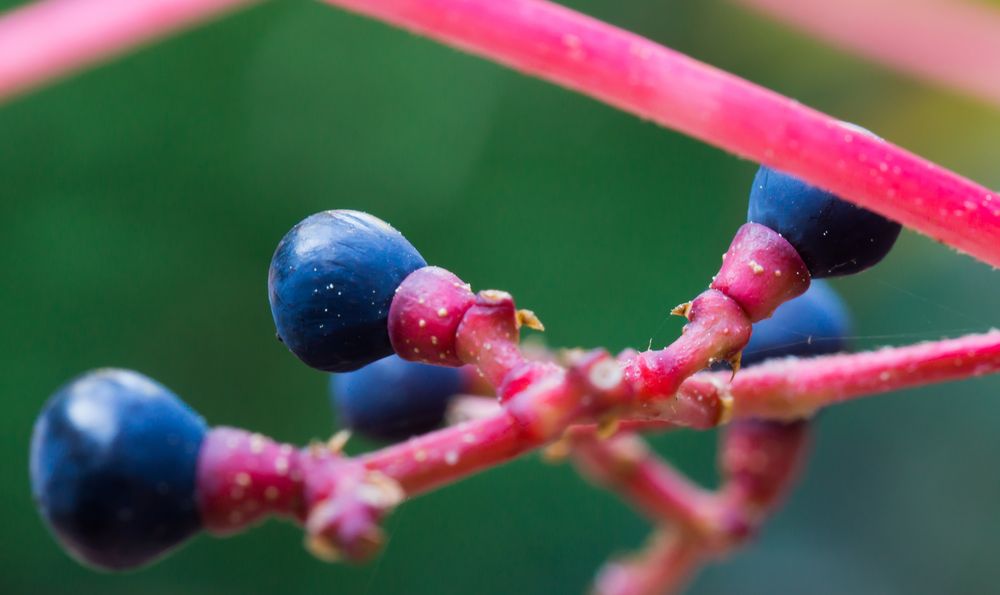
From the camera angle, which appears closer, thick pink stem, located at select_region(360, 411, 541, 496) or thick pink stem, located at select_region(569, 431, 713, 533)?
thick pink stem, located at select_region(360, 411, 541, 496)

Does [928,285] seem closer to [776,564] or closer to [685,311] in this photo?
Answer: [776,564]

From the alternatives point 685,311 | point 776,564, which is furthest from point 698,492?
point 776,564

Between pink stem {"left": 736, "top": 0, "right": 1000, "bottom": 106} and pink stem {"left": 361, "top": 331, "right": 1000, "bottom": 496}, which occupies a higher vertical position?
pink stem {"left": 736, "top": 0, "right": 1000, "bottom": 106}

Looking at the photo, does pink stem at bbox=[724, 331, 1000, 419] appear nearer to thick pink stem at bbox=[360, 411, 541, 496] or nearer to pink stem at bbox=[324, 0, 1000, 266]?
pink stem at bbox=[324, 0, 1000, 266]

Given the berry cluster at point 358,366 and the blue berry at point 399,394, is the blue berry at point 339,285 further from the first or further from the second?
the blue berry at point 399,394

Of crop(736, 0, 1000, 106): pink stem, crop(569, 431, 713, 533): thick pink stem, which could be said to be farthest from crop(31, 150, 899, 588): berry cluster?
crop(736, 0, 1000, 106): pink stem

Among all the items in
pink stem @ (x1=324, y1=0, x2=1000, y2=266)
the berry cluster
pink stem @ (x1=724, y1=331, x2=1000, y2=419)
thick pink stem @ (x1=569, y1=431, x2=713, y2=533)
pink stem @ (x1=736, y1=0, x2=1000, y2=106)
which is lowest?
thick pink stem @ (x1=569, y1=431, x2=713, y2=533)
